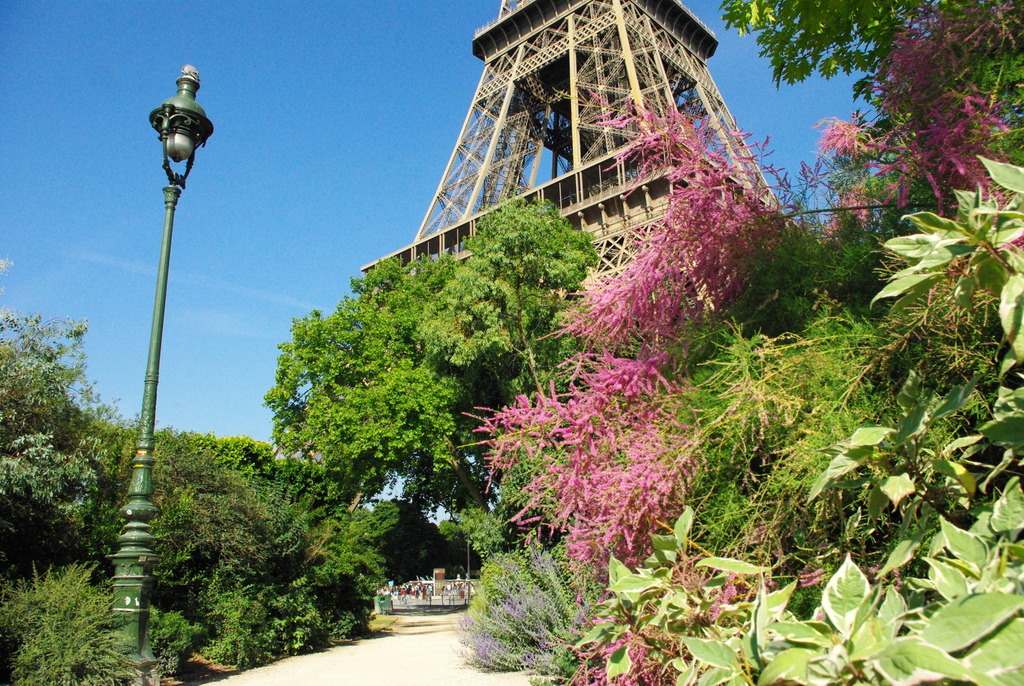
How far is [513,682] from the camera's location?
29.2 ft

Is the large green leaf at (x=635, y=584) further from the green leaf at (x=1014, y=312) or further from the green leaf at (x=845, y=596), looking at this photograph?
the green leaf at (x=1014, y=312)

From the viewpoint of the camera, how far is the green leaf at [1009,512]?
159 cm

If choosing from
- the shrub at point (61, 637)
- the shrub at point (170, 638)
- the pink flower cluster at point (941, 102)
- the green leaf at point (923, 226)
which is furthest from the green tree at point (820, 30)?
the shrub at point (170, 638)

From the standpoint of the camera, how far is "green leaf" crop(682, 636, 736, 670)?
159cm

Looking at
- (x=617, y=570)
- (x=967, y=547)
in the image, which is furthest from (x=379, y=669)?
(x=967, y=547)

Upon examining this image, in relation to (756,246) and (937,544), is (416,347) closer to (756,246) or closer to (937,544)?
(756,246)

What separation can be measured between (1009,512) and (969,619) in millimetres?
633

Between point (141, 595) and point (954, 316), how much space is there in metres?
7.12

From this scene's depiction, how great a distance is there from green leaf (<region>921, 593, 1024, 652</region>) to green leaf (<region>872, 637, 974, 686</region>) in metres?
0.04

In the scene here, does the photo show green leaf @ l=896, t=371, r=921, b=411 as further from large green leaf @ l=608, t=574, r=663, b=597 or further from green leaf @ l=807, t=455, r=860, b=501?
large green leaf @ l=608, t=574, r=663, b=597

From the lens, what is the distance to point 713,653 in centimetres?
162

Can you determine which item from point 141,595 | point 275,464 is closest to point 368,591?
point 275,464

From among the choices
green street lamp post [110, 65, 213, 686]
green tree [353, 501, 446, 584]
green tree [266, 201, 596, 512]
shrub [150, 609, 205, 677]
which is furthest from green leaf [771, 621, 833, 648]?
green tree [353, 501, 446, 584]

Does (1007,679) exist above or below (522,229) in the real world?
below
